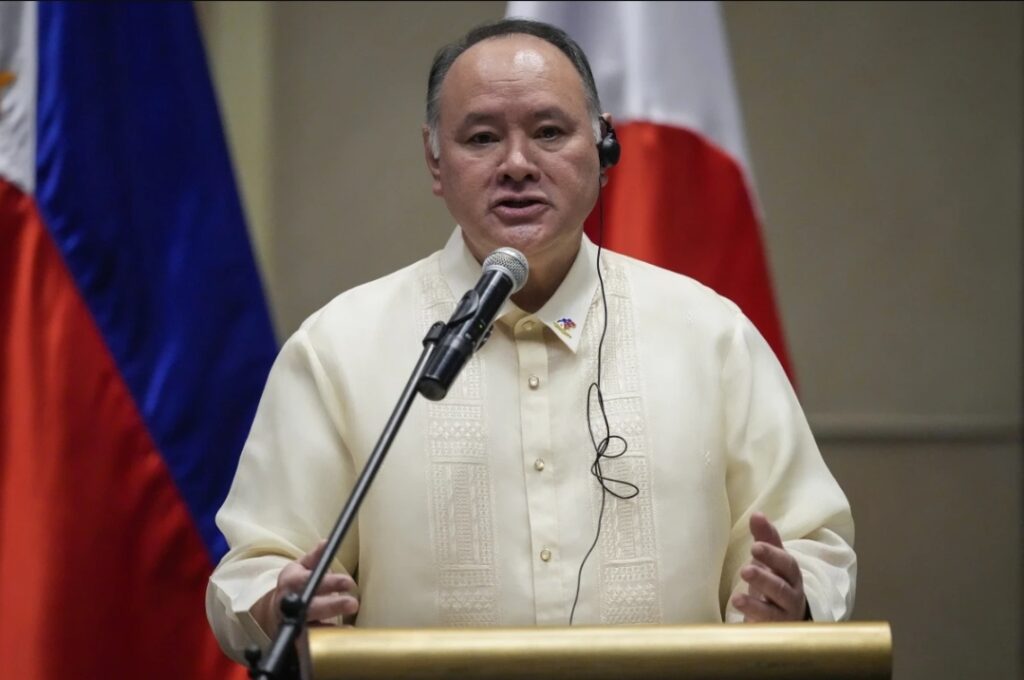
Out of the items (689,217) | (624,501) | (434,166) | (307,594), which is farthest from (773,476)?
(689,217)

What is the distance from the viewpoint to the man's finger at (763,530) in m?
1.75

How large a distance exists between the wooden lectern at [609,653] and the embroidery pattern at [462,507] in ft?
1.49

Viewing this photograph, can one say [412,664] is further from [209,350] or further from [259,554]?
[209,350]

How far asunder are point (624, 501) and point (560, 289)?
0.36 m

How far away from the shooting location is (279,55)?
156 inches

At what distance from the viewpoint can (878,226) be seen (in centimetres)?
415

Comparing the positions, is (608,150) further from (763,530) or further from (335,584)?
(335,584)

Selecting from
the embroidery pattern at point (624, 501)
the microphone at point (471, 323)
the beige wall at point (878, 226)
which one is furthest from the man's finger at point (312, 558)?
the beige wall at point (878, 226)

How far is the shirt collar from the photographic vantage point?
2172mm

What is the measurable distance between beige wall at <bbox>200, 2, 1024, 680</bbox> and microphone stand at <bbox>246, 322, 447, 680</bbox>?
2.49m

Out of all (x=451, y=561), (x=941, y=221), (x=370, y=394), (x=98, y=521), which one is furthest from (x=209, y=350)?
(x=941, y=221)

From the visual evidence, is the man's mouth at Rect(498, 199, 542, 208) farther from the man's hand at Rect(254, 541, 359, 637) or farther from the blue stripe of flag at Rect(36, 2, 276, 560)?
the blue stripe of flag at Rect(36, 2, 276, 560)

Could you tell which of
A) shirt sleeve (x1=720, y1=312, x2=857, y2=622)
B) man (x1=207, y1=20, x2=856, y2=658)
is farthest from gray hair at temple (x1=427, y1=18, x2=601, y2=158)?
shirt sleeve (x1=720, y1=312, x2=857, y2=622)

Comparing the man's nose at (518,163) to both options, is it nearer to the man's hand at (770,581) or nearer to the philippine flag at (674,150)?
the man's hand at (770,581)
